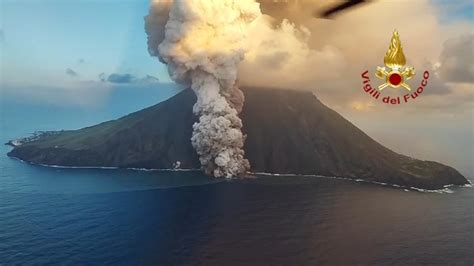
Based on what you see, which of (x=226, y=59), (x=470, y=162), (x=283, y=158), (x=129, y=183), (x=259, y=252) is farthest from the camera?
(x=283, y=158)

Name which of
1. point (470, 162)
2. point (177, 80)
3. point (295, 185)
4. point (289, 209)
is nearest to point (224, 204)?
point (289, 209)

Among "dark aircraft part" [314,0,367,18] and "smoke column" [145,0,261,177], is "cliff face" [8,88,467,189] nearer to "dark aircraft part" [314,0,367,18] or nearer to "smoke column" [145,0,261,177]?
"smoke column" [145,0,261,177]

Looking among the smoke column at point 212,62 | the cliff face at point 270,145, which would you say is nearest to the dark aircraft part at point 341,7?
the smoke column at point 212,62

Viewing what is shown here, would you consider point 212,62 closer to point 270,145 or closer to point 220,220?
point 270,145

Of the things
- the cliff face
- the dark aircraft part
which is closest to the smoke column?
the cliff face

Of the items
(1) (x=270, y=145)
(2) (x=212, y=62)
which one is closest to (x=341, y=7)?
(2) (x=212, y=62)

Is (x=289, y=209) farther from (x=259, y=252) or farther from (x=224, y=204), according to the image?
(x=259, y=252)

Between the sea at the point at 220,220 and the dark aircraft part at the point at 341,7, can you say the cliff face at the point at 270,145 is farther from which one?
the dark aircraft part at the point at 341,7
